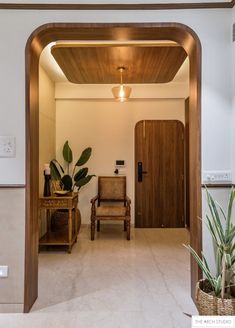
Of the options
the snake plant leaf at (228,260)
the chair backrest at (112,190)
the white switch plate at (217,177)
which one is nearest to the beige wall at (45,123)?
the chair backrest at (112,190)

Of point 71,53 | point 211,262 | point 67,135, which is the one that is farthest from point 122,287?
point 67,135

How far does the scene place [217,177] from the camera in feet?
7.64

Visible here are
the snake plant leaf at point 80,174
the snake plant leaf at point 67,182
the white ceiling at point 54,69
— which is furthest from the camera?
the snake plant leaf at point 80,174

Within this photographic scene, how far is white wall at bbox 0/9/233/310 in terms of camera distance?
2.32 meters

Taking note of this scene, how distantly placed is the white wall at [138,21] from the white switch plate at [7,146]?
37 mm

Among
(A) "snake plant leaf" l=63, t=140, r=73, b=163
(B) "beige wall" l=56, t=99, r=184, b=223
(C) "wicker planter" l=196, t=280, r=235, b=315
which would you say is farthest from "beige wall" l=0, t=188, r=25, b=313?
(B) "beige wall" l=56, t=99, r=184, b=223

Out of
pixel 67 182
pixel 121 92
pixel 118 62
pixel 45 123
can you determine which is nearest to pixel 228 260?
pixel 121 92

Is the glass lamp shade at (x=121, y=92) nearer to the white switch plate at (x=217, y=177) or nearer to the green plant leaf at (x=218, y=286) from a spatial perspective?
the white switch plate at (x=217, y=177)

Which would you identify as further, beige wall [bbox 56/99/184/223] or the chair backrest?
beige wall [bbox 56/99/184/223]

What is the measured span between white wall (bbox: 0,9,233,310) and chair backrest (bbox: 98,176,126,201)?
2955 mm

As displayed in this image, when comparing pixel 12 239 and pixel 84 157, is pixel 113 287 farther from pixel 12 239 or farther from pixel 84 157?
pixel 84 157

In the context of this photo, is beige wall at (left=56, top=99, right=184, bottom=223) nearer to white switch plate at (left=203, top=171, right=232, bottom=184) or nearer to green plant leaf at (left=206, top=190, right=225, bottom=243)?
white switch plate at (left=203, top=171, right=232, bottom=184)

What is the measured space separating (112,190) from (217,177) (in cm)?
306

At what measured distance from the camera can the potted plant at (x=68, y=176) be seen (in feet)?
14.5
